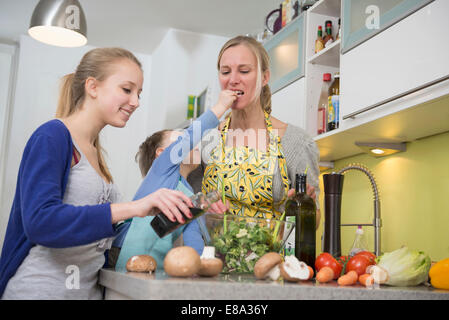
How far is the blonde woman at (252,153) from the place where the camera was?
1.32 meters

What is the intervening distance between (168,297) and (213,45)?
3.21 metres

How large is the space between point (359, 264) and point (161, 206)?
1.34ft

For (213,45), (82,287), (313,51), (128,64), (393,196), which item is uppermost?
(213,45)

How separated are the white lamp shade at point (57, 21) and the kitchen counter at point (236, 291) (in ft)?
5.62

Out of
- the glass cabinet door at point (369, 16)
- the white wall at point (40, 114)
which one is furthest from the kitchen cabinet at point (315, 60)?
the white wall at point (40, 114)

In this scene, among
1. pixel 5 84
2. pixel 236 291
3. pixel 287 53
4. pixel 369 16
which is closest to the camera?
pixel 236 291

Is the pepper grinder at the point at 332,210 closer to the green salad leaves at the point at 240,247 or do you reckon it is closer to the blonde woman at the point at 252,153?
the blonde woman at the point at 252,153

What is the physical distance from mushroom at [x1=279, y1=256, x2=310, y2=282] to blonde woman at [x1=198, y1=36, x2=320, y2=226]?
0.52 metres

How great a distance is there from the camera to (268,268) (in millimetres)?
742

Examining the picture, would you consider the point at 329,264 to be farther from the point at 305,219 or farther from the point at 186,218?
the point at 186,218

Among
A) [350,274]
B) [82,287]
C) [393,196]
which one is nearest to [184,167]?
[82,287]

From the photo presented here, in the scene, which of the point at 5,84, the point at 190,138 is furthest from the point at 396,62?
the point at 5,84

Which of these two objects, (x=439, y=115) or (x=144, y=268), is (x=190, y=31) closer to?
(x=439, y=115)
